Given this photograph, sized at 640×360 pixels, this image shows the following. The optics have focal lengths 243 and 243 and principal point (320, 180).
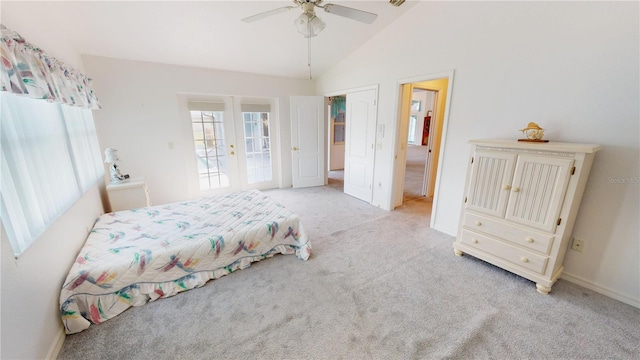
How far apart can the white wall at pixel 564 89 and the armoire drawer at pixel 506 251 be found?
1.52ft

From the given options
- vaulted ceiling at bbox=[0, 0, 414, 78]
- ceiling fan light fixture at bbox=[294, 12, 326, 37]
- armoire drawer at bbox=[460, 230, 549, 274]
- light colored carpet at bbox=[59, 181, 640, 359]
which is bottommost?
light colored carpet at bbox=[59, 181, 640, 359]

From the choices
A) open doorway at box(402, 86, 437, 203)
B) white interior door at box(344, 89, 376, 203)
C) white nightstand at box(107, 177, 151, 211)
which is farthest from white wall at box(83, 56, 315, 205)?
open doorway at box(402, 86, 437, 203)

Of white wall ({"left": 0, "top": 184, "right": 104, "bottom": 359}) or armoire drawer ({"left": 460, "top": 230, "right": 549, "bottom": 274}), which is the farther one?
armoire drawer ({"left": 460, "top": 230, "right": 549, "bottom": 274})

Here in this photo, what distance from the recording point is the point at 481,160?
2287 millimetres

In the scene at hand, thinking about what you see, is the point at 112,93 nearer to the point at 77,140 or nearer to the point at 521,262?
the point at 77,140

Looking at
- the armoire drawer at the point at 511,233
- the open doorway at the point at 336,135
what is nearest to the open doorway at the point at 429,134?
the armoire drawer at the point at 511,233

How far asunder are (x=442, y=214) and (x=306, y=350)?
94.5 inches

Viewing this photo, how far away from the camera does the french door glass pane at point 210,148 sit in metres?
4.19

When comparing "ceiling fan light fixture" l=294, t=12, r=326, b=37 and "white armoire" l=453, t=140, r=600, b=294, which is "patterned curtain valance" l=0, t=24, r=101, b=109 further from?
"white armoire" l=453, t=140, r=600, b=294

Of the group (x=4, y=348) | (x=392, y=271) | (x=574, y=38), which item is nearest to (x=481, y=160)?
(x=574, y=38)

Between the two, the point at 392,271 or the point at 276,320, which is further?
the point at 392,271

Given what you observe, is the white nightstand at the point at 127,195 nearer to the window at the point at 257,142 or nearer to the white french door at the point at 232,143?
the white french door at the point at 232,143

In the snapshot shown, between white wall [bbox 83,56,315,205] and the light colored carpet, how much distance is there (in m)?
Answer: 2.54

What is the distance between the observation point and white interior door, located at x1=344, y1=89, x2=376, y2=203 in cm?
392
